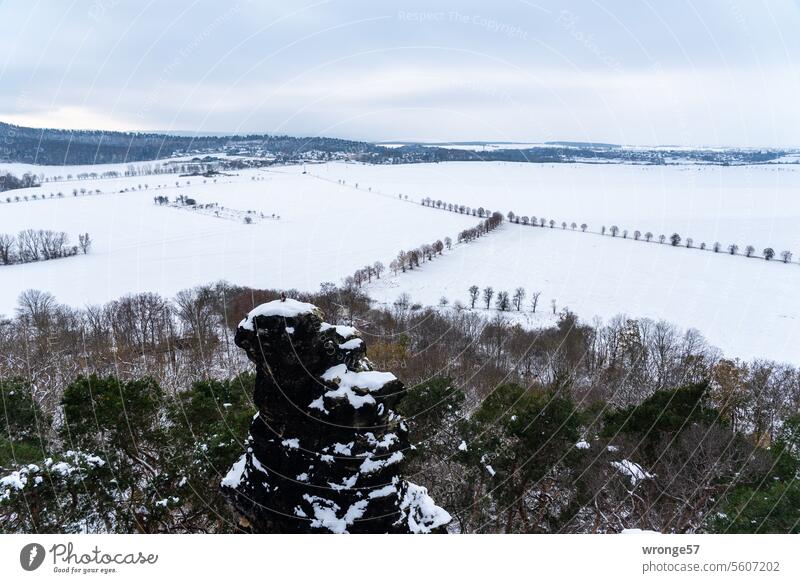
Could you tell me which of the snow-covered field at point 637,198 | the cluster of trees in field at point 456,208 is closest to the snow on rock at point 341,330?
the snow-covered field at point 637,198

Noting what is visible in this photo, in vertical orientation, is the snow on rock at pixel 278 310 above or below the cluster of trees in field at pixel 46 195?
above

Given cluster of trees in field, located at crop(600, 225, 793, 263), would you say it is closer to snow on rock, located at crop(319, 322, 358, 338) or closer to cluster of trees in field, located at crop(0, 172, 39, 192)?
snow on rock, located at crop(319, 322, 358, 338)

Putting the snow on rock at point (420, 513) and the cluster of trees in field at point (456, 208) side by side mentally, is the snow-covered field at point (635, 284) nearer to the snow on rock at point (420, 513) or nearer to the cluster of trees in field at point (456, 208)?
the cluster of trees in field at point (456, 208)

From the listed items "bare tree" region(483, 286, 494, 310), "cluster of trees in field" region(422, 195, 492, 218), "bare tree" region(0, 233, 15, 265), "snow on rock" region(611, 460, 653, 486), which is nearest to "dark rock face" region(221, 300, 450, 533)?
"snow on rock" region(611, 460, 653, 486)

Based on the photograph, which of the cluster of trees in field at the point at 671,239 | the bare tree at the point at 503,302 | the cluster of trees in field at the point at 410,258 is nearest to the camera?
the bare tree at the point at 503,302

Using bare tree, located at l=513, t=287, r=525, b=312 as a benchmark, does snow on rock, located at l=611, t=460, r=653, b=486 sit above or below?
above

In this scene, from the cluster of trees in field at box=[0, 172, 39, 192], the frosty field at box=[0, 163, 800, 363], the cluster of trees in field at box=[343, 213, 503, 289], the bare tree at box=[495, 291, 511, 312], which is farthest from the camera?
the cluster of trees in field at box=[0, 172, 39, 192]

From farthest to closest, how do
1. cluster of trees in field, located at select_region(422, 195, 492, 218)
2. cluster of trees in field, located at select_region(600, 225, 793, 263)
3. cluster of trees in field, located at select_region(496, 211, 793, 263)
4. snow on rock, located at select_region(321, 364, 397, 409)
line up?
cluster of trees in field, located at select_region(422, 195, 492, 218)
cluster of trees in field, located at select_region(496, 211, 793, 263)
cluster of trees in field, located at select_region(600, 225, 793, 263)
snow on rock, located at select_region(321, 364, 397, 409)
